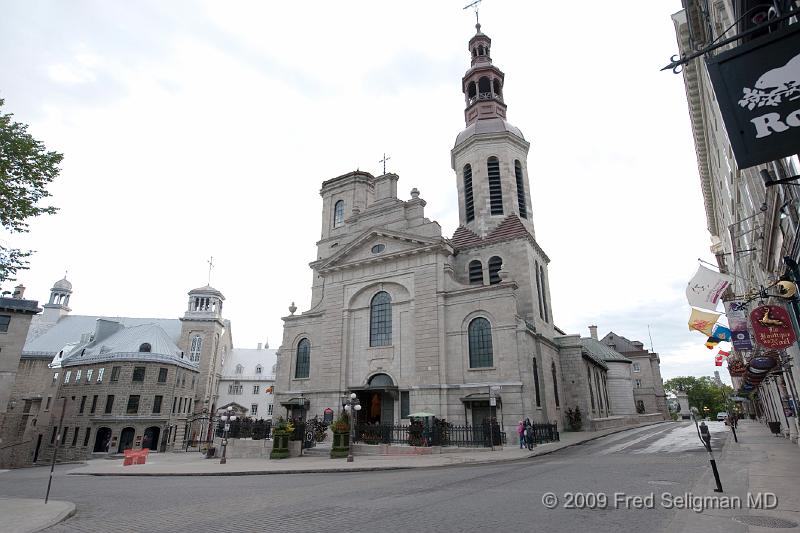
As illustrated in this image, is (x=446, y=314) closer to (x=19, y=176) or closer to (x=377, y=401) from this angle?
(x=377, y=401)

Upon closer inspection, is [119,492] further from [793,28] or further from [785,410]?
[785,410]

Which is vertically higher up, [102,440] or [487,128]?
[487,128]

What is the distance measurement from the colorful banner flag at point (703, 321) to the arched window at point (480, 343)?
13.7 metres

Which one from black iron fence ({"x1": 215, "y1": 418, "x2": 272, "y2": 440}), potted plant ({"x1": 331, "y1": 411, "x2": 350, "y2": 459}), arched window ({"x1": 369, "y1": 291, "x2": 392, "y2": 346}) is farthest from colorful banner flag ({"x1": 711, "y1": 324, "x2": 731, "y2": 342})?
black iron fence ({"x1": 215, "y1": 418, "x2": 272, "y2": 440})

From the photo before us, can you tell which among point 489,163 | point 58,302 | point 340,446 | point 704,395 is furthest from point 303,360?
point 704,395

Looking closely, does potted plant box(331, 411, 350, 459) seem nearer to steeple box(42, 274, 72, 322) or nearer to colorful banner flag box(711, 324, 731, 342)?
colorful banner flag box(711, 324, 731, 342)

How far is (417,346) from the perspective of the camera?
3017 centimetres

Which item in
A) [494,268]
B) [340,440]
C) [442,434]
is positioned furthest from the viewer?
[494,268]

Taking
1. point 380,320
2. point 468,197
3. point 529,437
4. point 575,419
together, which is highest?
point 468,197

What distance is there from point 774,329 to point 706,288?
3552 millimetres

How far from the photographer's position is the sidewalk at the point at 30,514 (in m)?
8.80

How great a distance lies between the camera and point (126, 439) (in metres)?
43.5

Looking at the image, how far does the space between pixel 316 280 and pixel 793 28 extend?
3832cm

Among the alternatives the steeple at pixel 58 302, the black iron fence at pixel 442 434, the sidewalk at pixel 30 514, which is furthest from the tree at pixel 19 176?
the steeple at pixel 58 302
